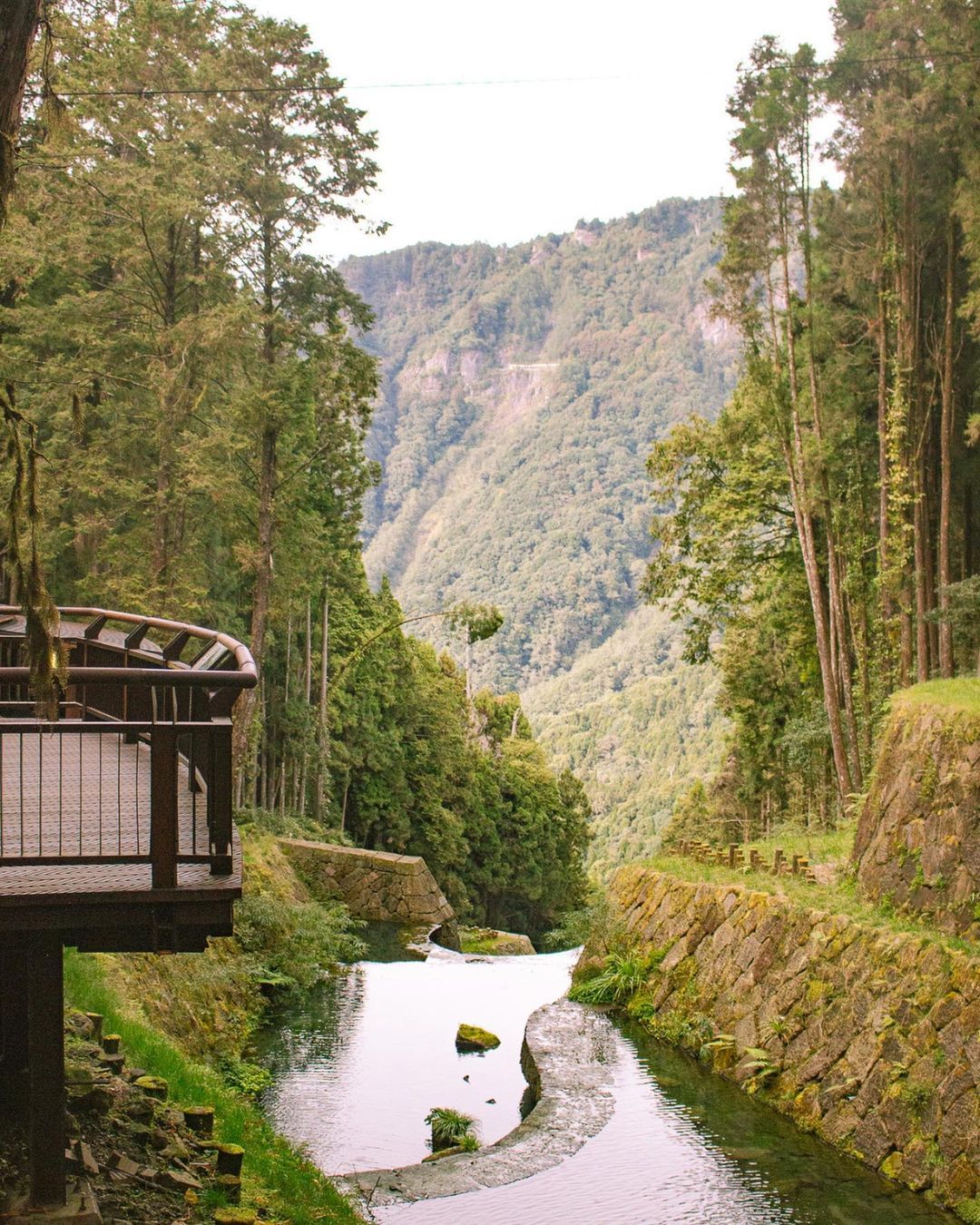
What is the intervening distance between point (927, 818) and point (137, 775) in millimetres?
8177

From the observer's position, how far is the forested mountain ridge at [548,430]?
121625mm

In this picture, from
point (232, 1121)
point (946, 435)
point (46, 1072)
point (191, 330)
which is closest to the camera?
point (46, 1072)

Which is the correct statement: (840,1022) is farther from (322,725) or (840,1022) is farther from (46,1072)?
(322,725)

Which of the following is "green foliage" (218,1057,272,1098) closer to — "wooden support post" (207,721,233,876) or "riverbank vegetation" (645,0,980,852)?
"wooden support post" (207,721,233,876)

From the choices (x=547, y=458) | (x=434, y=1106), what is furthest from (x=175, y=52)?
(x=547, y=458)

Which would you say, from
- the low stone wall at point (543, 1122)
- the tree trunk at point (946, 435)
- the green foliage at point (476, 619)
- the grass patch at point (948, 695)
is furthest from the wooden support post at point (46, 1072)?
the green foliage at point (476, 619)

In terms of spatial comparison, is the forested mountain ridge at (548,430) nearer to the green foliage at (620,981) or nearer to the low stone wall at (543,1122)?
the green foliage at (620,981)

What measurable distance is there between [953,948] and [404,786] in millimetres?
25679

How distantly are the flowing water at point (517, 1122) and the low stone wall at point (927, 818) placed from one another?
8.19 ft

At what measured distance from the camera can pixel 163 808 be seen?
482cm

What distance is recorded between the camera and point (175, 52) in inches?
832

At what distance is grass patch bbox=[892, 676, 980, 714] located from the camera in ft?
39.4

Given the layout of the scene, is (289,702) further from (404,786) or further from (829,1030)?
(829,1030)

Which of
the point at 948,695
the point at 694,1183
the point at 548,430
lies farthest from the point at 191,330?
the point at 548,430
